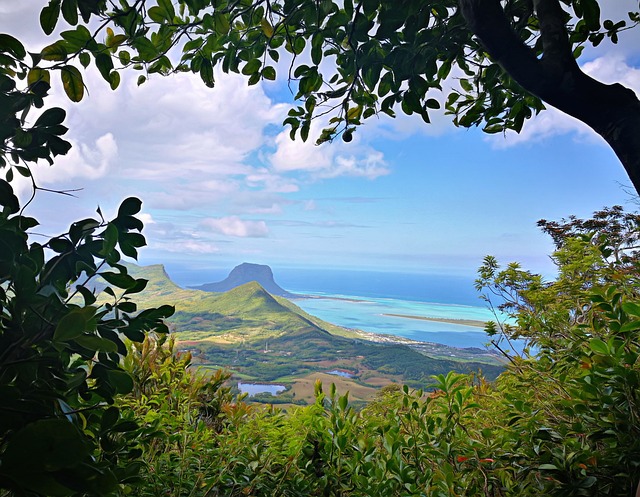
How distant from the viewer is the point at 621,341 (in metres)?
1.05

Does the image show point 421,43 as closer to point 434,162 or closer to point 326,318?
point 326,318

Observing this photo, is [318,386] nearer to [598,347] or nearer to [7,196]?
[598,347]

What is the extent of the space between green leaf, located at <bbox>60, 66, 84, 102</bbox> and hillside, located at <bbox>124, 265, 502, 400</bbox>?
1438 millimetres

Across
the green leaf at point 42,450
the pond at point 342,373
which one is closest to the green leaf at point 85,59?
the green leaf at point 42,450

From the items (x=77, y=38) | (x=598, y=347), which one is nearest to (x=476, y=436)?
(x=598, y=347)

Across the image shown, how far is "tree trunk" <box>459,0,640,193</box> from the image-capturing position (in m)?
0.80

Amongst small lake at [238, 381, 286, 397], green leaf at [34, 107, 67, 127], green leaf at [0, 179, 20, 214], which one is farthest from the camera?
small lake at [238, 381, 286, 397]

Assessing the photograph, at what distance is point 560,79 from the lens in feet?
2.79

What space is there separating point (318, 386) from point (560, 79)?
1.15m

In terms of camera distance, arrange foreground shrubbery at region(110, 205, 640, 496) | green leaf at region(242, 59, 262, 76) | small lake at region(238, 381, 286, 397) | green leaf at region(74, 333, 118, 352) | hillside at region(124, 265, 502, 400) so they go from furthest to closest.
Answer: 1. hillside at region(124, 265, 502, 400)
2. small lake at region(238, 381, 286, 397)
3. green leaf at region(242, 59, 262, 76)
4. foreground shrubbery at region(110, 205, 640, 496)
5. green leaf at region(74, 333, 118, 352)

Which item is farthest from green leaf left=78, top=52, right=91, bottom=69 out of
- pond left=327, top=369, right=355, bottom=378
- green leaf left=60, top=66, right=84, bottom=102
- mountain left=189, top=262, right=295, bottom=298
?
mountain left=189, top=262, right=295, bottom=298

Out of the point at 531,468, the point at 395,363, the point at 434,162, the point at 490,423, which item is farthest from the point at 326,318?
the point at 531,468

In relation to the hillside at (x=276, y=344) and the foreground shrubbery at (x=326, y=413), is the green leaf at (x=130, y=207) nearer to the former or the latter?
the foreground shrubbery at (x=326, y=413)

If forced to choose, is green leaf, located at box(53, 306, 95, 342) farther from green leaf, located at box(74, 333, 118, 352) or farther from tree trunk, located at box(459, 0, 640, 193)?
tree trunk, located at box(459, 0, 640, 193)
